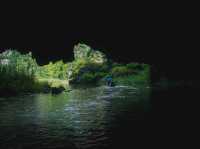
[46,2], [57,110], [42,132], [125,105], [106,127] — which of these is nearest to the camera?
[46,2]

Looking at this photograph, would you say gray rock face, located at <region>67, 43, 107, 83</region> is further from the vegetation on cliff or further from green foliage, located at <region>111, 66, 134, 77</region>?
green foliage, located at <region>111, 66, 134, 77</region>

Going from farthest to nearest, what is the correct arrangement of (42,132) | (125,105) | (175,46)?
(125,105) → (175,46) → (42,132)

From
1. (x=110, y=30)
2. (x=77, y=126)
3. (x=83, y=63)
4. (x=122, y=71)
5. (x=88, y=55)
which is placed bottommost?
(x=77, y=126)

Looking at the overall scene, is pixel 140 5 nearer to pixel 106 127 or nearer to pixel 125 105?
pixel 106 127

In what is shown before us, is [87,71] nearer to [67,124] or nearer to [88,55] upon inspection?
[88,55]

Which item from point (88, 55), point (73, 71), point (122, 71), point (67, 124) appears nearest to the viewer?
point (67, 124)

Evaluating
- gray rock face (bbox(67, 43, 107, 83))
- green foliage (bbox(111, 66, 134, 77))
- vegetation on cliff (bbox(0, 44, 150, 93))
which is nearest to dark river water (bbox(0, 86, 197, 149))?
vegetation on cliff (bbox(0, 44, 150, 93))

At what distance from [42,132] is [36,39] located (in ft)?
28.1

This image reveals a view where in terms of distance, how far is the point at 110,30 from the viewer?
95.7ft

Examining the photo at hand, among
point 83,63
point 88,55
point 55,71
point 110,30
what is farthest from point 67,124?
point 88,55

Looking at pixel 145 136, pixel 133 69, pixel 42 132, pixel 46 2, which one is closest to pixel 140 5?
pixel 46 2

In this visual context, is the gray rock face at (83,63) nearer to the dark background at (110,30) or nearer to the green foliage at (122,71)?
the green foliage at (122,71)

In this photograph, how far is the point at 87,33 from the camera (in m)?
30.4

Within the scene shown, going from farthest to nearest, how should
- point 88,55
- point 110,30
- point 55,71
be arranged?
Answer: point 88,55
point 55,71
point 110,30
